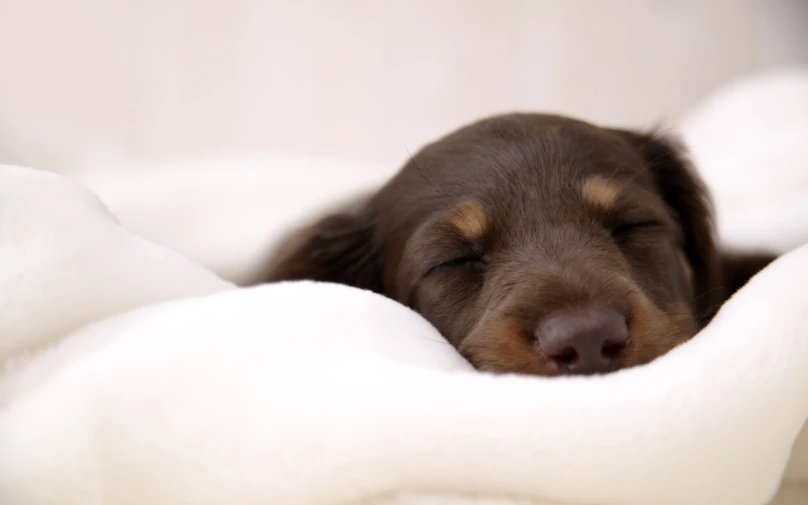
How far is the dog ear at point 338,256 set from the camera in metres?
1.55

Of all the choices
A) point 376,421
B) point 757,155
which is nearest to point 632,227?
point 376,421

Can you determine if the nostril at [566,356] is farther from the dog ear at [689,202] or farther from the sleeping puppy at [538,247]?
the dog ear at [689,202]

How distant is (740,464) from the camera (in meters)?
0.64

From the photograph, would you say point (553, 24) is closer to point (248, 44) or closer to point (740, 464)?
point (248, 44)

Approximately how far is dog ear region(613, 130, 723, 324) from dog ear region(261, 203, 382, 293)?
597 mm

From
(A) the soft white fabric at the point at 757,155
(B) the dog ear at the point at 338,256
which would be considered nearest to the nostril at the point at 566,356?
(B) the dog ear at the point at 338,256

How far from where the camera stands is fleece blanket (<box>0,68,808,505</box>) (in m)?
0.63

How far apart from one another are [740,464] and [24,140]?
1912 millimetres

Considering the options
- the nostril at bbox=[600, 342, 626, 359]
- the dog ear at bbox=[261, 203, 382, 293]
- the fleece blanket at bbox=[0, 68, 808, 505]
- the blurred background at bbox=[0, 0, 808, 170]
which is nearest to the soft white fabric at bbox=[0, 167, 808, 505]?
the fleece blanket at bbox=[0, 68, 808, 505]

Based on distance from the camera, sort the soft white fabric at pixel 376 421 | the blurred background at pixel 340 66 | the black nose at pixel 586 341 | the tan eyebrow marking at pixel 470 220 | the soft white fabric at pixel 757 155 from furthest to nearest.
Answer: the blurred background at pixel 340 66
the soft white fabric at pixel 757 155
the tan eyebrow marking at pixel 470 220
the black nose at pixel 586 341
the soft white fabric at pixel 376 421

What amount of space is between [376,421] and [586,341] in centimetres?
32

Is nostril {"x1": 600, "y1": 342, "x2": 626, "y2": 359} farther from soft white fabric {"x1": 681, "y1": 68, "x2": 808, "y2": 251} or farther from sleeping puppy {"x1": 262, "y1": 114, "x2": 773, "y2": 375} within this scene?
soft white fabric {"x1": 681, "y1": 68, "x2": 808, "y2": 251}

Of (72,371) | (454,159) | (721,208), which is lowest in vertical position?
(721,208)

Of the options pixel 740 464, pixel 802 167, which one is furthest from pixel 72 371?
pixel 802 167
